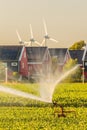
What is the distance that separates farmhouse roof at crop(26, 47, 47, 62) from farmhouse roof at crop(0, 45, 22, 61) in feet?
13.3

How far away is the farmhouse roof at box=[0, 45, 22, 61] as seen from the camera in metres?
88.9

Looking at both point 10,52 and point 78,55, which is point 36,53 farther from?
point 78,55

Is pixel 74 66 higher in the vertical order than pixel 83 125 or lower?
lower

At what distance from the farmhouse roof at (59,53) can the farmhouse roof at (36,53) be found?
10.1 ft

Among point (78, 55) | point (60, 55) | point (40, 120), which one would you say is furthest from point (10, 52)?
point (40, 120)

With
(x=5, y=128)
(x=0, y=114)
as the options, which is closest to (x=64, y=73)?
(x=0, y=114)

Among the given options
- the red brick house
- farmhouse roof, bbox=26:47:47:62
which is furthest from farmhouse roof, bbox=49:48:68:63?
farmhouse roof, bbox=26:47:47:62

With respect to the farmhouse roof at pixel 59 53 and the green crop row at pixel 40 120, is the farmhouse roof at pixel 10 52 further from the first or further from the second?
the green crop row at pixel 40 120

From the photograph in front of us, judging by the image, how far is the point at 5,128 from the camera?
75.0ft

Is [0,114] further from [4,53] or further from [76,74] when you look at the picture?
[4,53]

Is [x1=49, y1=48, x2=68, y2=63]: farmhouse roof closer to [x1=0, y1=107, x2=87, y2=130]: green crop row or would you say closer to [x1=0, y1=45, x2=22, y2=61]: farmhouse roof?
[x1=0, y1=45, x2=22, y2=61]: farmhouse roof

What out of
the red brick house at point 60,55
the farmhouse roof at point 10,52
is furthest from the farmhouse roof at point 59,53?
the farmhouse roof at point 10,52

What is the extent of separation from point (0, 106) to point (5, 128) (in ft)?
42.5

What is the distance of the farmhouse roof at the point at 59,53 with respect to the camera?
308ft
